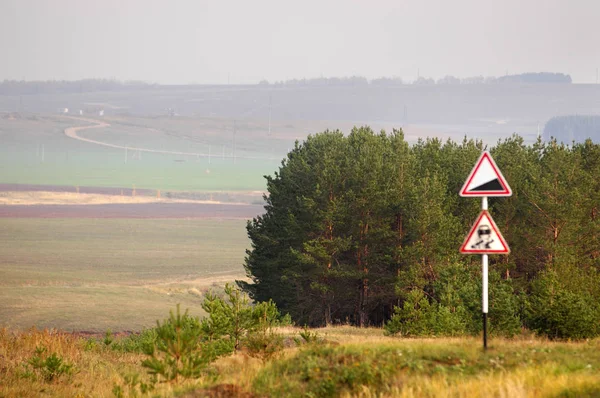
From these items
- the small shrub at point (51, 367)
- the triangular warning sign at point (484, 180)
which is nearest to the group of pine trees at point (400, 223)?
the small shrub at point (51, 367)

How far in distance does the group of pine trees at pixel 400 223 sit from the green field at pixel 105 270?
61.6ft

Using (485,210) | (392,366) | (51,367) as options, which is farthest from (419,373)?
(51,367)

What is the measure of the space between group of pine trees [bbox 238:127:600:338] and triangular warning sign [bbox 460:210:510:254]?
3294 cm

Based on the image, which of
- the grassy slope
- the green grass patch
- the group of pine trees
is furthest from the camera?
the group of pine trees

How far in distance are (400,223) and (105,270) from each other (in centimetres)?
8289

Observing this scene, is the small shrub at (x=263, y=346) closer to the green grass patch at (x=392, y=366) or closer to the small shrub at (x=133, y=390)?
the green grass patch at (x=392, y=366)

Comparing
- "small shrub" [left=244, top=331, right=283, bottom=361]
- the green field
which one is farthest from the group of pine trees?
"small shrub" [left=244, top=331, right=283, bottom=361]

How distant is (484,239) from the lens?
17.4 meters

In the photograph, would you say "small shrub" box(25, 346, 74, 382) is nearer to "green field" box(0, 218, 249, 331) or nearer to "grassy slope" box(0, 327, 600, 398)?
"grassy slope" box(0, 327, 600, 398)

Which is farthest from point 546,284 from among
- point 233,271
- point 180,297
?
point 233,271

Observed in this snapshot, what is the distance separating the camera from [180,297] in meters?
105

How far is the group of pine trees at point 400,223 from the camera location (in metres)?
57.4

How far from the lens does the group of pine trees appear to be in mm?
57438

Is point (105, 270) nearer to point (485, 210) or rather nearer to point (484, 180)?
point (484, 180)
